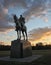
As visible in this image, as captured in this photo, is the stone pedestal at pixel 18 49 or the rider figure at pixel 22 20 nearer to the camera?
the stone pedestal at pixel 18 49

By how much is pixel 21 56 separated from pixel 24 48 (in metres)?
1.14

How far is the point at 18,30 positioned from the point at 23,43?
1.72m

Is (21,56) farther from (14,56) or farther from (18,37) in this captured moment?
(18,37)

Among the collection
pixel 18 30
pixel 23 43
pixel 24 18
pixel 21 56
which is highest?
pixel 24 18

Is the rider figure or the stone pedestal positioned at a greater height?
the rider figure

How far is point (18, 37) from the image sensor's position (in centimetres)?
2348

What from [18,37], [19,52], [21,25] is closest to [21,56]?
[19,52]

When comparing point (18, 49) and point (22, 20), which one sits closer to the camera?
point (18, 49)

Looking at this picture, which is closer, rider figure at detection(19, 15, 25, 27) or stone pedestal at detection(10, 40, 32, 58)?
stone pedestal at detection(10, 40, 32, 58)

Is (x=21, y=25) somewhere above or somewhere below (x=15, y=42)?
above

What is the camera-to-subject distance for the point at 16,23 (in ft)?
75.2

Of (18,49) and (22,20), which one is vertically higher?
(22,20)

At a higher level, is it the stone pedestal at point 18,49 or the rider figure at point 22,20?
the rider figure at point 22,20

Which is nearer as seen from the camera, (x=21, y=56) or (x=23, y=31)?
(x=21, y=56)
